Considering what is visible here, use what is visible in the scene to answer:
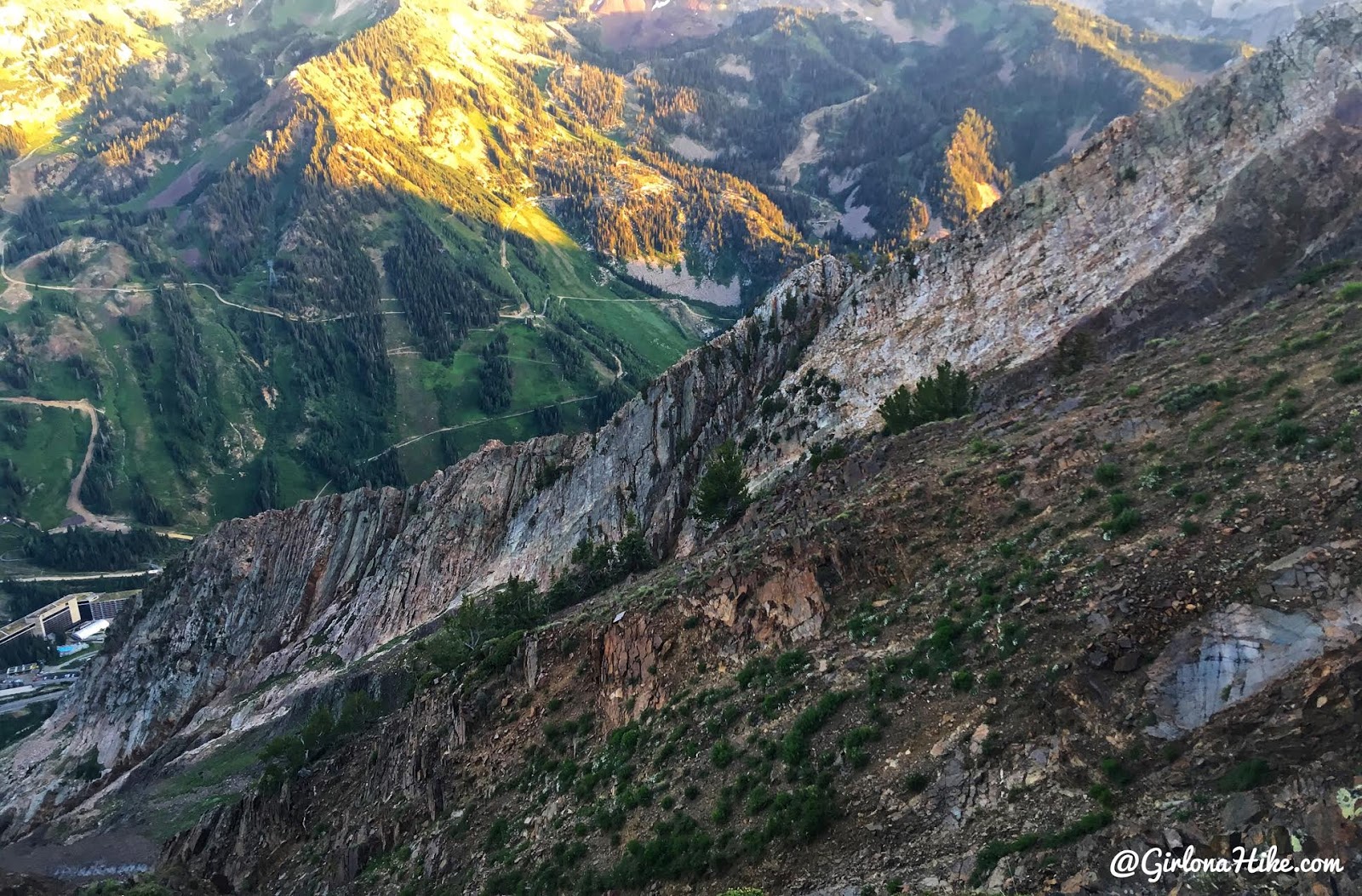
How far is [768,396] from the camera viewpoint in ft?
241

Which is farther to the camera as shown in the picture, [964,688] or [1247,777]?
[964,688]

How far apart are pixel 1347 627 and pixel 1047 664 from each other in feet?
21.3

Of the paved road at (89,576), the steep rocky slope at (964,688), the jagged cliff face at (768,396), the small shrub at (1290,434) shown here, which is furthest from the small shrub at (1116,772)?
the paved road at (89,576)

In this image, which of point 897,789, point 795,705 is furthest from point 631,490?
point 897,789

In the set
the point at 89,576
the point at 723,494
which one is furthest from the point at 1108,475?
the point at 89,576

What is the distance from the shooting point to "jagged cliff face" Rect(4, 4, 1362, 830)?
4928cm

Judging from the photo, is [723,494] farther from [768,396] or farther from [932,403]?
[768,396]

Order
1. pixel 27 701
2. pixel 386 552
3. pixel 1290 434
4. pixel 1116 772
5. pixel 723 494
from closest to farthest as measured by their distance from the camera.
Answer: pixel 1116 772 → pixel 1290 434 → pixel 723 494 → pixel 386 552 → pixel 27 701

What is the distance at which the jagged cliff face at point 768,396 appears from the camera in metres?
49.3

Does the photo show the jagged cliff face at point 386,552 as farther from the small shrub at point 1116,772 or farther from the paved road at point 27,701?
the small shrub at point 1116,772

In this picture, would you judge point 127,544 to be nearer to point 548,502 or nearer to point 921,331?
point 548,502

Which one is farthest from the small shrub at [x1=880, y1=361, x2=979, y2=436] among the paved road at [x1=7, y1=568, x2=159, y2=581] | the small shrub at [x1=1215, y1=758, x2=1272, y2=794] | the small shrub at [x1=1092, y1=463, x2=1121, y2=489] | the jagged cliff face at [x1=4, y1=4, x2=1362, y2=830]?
the paved road at [x1=7, y1=568, x2=159, y2=581]

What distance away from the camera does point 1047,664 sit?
70.1 ft

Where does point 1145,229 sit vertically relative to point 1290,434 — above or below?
above
